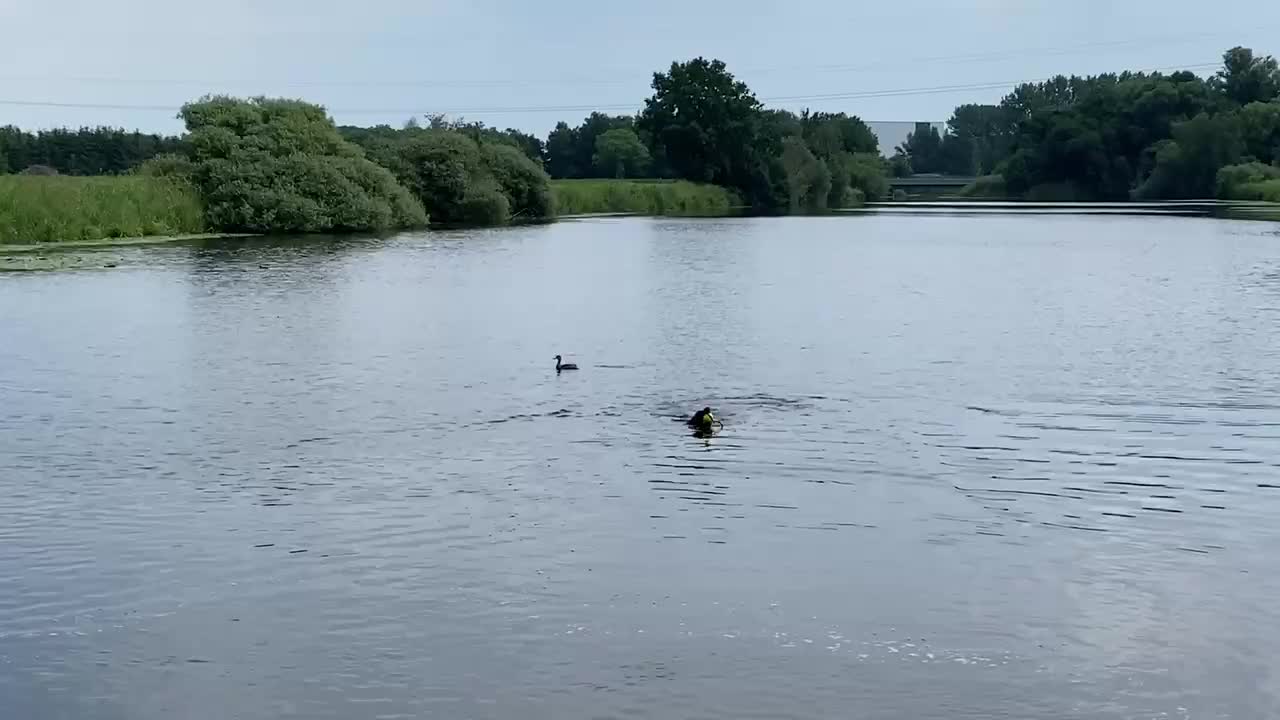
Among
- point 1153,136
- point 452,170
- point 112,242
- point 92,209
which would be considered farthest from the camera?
point 1153,136

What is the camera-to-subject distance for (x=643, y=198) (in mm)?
117750

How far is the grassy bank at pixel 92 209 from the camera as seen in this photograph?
175 ft

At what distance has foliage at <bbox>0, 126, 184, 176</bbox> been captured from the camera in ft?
395

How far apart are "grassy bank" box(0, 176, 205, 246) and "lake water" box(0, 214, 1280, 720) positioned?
23320 mm

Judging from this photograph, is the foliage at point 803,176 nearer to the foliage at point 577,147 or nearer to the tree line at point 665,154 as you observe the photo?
the tree line at point 665,154

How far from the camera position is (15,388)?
876 inches

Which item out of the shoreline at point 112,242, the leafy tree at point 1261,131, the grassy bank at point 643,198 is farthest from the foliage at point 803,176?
the shoreline at point 112,242

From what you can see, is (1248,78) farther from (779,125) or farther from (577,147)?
(577,147)

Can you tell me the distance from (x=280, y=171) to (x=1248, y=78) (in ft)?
406

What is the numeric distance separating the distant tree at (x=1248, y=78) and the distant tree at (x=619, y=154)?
63554 mm

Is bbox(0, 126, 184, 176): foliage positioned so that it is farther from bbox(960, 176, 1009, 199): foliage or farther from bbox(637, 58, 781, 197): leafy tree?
bbox(960, 176, 1009, 199): foliage

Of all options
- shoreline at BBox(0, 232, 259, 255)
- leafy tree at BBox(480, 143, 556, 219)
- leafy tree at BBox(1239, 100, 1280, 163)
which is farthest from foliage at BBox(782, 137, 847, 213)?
shoreline at BBox(0, 232, 259, 255)

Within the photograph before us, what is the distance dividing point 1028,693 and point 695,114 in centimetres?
12230

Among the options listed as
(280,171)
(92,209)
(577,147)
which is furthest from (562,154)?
(92,209)
